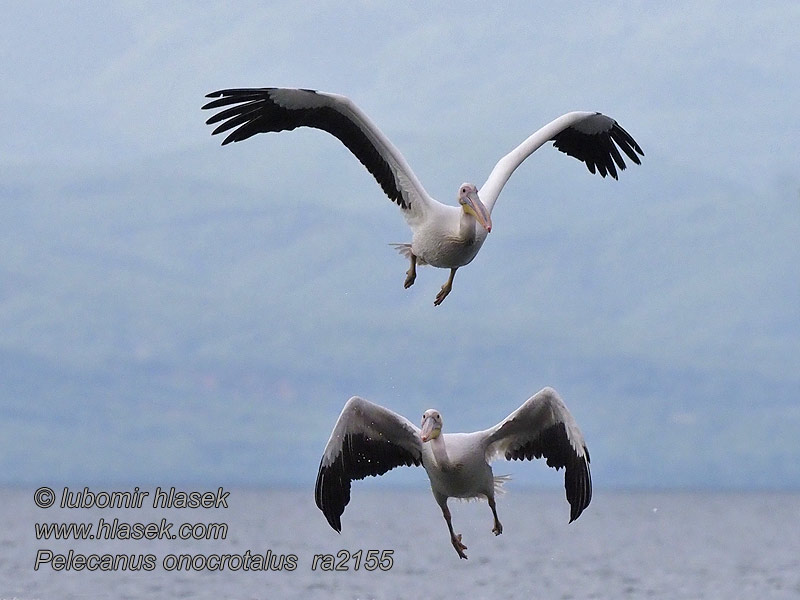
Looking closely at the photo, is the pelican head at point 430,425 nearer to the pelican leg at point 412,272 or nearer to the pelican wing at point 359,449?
the pelican wing at point 359,449

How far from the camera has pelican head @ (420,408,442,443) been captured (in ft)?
36.4

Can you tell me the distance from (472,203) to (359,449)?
2.15m

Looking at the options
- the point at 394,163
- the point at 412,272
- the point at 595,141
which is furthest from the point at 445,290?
the point at 595,141

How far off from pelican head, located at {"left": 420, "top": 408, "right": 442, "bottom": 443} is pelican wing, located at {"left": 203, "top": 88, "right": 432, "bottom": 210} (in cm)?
162

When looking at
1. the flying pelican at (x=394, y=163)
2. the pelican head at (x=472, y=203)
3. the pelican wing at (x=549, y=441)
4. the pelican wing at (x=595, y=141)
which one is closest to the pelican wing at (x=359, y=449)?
the pelican wing at (x=549, y=441)

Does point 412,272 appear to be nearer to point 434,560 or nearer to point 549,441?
point 549,441

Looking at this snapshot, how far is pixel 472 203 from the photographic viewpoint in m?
11.2

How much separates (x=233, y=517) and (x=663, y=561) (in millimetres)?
30502

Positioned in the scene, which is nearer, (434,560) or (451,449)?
(451,449)

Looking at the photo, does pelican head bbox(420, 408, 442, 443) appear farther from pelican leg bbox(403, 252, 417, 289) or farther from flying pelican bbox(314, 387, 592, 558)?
pelican leg bbox(403, 252, 417, 289)

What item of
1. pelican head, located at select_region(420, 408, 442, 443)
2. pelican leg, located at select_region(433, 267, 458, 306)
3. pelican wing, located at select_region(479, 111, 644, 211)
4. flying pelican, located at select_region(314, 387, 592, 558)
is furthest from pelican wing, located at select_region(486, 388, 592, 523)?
pelican wing, located at select_region(479, 111, 644, 211)

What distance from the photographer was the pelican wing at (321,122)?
10.9 metres

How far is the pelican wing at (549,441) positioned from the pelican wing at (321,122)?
5.88ft

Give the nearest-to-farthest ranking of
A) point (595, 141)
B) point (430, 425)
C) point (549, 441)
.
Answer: point (430, 425), point (549, 441), point (595, 141)
